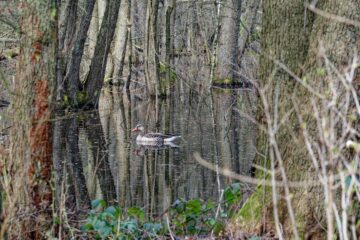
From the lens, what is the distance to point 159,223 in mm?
7629

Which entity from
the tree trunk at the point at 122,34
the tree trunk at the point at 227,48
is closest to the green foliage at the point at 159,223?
the tree trunk at the point at 122,34

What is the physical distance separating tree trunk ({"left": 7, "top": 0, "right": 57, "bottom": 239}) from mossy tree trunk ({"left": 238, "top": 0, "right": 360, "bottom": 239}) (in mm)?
1848

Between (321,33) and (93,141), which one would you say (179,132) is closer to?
(93,141)

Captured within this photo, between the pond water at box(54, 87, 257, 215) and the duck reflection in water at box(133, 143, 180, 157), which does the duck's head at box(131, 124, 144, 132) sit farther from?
the duck reflection in water at box(133, 143, 180, 157)

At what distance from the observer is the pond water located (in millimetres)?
11289

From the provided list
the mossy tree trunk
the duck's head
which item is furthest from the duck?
the mossy tree trunk

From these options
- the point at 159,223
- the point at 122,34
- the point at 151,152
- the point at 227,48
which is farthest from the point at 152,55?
the point at 159,223

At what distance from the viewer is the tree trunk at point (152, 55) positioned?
26.5m

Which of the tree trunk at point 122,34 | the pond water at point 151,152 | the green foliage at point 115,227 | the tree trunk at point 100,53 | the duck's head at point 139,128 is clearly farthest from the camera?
the tree trunk at point 122,34

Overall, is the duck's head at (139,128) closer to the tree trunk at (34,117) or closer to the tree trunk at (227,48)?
the tree trunk at (34,117)

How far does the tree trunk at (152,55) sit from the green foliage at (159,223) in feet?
60.4

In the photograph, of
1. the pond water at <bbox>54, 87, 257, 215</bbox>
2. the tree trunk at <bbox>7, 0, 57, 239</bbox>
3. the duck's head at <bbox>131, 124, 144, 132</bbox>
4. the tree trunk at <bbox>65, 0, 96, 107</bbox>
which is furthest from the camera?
the tree trunk at <bbox>65, 0, 96, 107</bbox>

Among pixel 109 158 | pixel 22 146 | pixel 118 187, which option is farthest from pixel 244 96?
pixel 22 146

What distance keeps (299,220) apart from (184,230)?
1.20m
